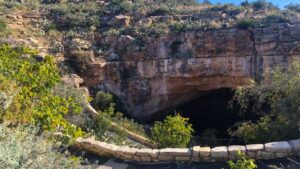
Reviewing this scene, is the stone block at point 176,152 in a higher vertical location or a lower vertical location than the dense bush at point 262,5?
lower

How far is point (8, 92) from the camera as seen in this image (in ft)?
17.9

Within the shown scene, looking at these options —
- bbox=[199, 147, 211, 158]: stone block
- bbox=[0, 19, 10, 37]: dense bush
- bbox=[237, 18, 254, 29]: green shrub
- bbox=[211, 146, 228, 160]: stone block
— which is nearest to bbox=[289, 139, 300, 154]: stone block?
bbox=[211, 146, 228, 160]: stone block

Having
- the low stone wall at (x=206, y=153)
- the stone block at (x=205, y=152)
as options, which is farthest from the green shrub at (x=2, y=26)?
the stone block at (x=205, y=152)

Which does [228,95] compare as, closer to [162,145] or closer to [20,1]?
[162,145]

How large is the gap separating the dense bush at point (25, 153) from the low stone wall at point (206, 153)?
5.33 feet

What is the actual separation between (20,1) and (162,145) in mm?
17121

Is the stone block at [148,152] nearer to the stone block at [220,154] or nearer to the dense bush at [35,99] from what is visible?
the stone block at [220,154]

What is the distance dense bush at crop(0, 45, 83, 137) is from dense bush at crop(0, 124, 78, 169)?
0.58 metres

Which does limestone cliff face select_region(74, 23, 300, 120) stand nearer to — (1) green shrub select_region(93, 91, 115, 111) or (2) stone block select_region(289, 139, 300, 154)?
(1) green shrub select_region(93, 91, 115, 111)

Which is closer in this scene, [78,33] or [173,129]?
[173,129]

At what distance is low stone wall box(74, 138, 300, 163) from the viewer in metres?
5.80

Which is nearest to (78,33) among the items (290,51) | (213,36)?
(213,36)

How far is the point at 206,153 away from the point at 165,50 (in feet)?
→ 36.5

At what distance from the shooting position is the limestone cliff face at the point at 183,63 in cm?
1559
